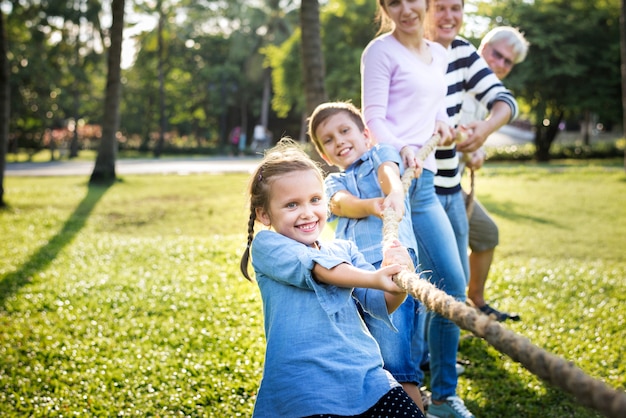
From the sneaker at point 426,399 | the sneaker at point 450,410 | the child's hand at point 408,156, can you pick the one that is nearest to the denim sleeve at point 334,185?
the child's hand at point 408,156

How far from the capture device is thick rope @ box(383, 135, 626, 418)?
1014 millimetres

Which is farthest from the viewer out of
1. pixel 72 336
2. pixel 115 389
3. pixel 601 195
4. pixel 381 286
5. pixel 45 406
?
pixel 601 195

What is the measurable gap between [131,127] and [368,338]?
4593 cm

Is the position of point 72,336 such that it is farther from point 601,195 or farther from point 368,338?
point 601,195

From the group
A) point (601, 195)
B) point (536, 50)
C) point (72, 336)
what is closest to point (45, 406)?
point (72, 336)

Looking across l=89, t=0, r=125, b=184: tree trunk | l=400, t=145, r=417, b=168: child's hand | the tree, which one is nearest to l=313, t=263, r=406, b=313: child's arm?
l=400, t=145, r=417, b=168: child's hand

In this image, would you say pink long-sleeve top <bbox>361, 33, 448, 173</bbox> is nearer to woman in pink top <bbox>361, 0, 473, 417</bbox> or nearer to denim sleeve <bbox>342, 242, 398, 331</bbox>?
woman in pink top <bbox>361, 0, 473, 417</bbox>

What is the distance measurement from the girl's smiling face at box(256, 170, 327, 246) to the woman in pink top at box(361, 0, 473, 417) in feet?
2.69

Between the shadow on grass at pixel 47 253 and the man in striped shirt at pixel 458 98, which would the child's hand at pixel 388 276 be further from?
the shadow on grass at pixel 47 253

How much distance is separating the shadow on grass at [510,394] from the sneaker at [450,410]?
36 cm

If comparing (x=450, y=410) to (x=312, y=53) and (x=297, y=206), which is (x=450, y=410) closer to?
(x=297, y=206)

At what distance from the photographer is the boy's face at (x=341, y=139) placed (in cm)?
292

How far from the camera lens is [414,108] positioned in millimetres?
3076

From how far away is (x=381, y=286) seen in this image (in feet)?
6.32
